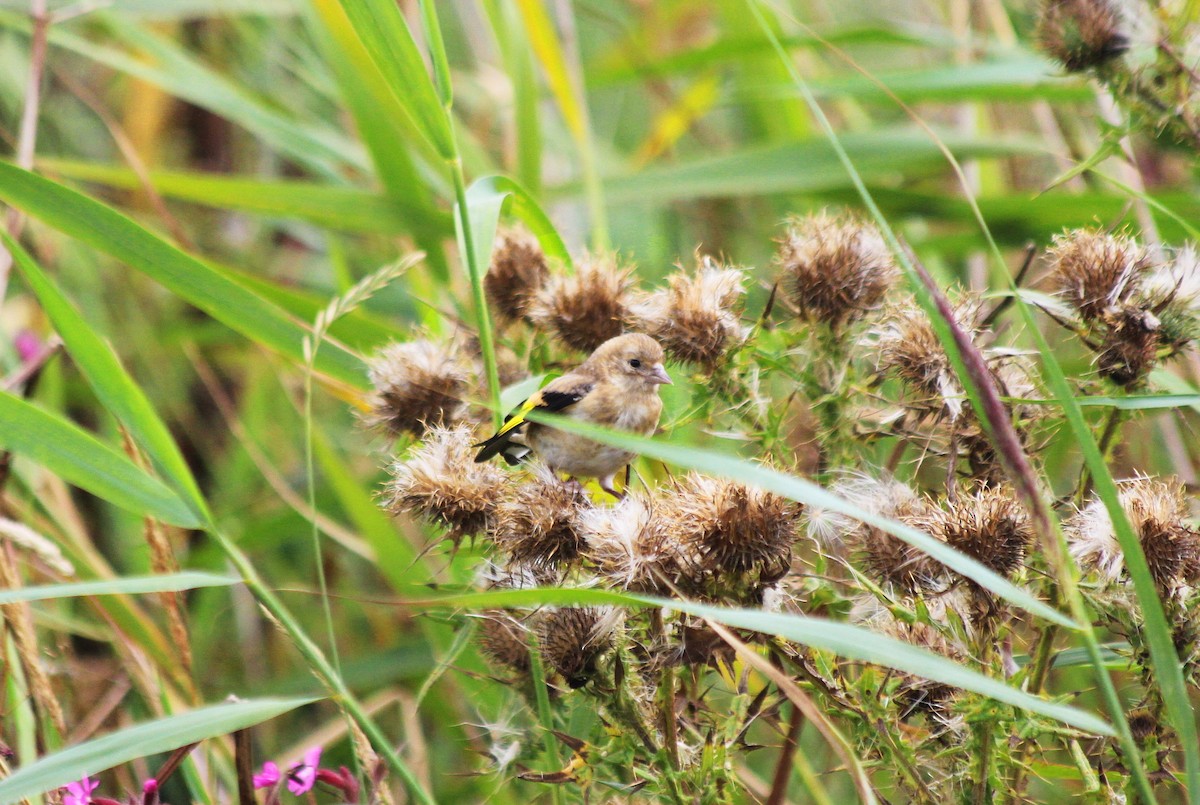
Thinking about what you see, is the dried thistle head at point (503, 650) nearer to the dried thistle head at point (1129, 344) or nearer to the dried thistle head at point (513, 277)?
the dried thistle head at point (513, 277)

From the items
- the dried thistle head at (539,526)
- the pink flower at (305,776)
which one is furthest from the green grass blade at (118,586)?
the dried thistle head at (539,526)

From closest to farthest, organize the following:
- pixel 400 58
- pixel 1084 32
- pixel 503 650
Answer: pixel 400 58, pixel 503 650, pixel 1084 32

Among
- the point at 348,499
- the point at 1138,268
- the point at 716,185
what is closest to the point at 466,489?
the point at 1138,268

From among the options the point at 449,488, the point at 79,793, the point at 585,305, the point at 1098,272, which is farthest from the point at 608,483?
the point at 79,793

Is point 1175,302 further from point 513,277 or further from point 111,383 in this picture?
point 111,383

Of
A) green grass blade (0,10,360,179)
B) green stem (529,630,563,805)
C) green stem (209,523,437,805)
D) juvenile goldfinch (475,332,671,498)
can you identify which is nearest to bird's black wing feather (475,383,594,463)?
juvenile goldfinch (475,332,671,498)
